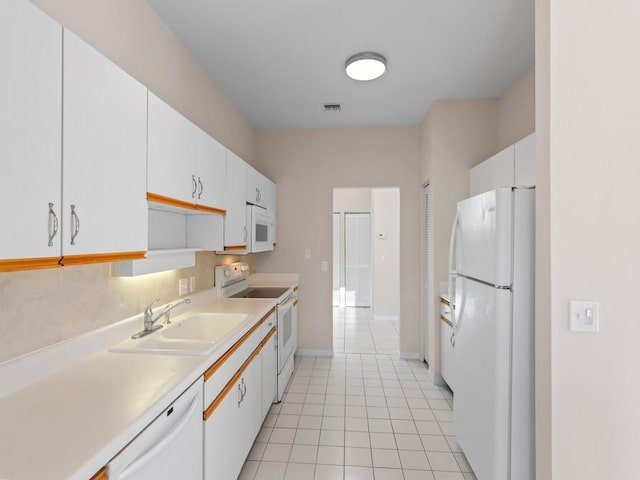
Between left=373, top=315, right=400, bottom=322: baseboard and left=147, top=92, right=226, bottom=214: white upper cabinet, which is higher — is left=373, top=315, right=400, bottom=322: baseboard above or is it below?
below

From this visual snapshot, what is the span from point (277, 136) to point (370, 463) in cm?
349

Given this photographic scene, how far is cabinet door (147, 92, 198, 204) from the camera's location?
1452 mm

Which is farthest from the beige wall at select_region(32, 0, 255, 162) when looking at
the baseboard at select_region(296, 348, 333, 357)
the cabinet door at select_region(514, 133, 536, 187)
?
the baseboard at select_region(296, 348, 333, 357)

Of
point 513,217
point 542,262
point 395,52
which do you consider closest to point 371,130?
point 395,52

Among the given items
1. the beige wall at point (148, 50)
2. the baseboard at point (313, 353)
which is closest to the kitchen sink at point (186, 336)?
the beige wall at point (148, 50)

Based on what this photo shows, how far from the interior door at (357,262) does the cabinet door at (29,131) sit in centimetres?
598

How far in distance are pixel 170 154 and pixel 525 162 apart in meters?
2.22

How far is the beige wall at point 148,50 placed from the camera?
4.67 ft

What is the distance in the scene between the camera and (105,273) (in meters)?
1.54

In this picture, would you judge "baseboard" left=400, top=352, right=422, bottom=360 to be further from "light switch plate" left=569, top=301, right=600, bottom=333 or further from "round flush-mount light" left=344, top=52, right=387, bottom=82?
"round flush-mount light" left=344, top=52, right=387, bottom=82

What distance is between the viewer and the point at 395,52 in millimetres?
2396

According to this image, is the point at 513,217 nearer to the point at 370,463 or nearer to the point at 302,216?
the point at 370,463

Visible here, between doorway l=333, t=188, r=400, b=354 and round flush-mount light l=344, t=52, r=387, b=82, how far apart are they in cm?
196

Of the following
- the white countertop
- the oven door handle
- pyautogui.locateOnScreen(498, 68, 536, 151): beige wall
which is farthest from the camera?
the oven door handle
